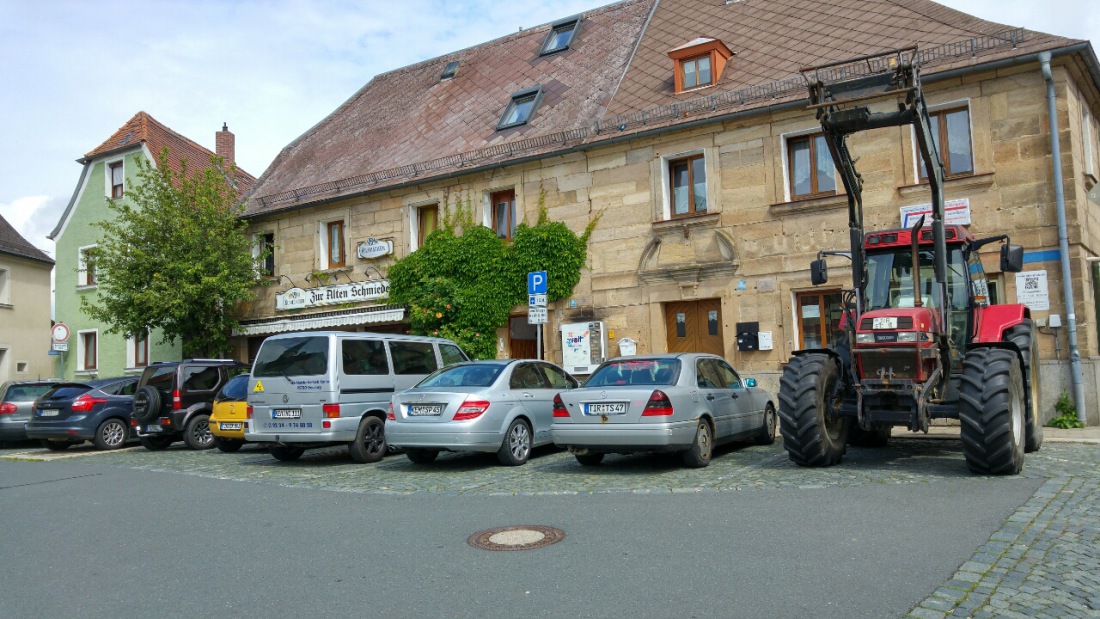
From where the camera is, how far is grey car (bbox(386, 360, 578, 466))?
11148mm

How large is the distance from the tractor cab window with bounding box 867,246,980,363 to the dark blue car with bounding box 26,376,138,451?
46.8 ft

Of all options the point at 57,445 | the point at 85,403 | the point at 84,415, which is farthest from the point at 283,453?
the point at 57,445

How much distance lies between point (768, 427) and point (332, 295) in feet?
45.8

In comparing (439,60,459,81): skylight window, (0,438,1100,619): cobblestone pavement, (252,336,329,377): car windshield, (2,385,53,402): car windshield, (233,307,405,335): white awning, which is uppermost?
(439,60,459,81): skylight window

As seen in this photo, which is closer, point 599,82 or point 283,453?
point 283,453

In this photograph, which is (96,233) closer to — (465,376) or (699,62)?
(699,62)

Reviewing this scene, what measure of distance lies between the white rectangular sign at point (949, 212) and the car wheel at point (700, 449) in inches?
260

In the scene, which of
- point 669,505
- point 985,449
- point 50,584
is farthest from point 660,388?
point 50,584

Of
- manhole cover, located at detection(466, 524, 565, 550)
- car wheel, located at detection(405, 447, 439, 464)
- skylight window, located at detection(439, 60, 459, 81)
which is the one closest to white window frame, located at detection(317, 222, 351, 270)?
skylight window, located at detection(439, 60, 459, 81)

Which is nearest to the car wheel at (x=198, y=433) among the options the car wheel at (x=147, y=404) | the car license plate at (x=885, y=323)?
the car wheel at (x=147, y=404)

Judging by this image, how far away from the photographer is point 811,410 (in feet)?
30.3

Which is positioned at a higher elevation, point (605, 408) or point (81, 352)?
point (81, 352)

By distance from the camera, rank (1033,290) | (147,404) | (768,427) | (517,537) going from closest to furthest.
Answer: (517,537) < (768,427) < (1033,290) < (147,404)

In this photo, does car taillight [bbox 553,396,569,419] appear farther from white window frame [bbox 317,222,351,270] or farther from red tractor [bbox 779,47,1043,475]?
white window frame [bbox 317,222,351,270]
